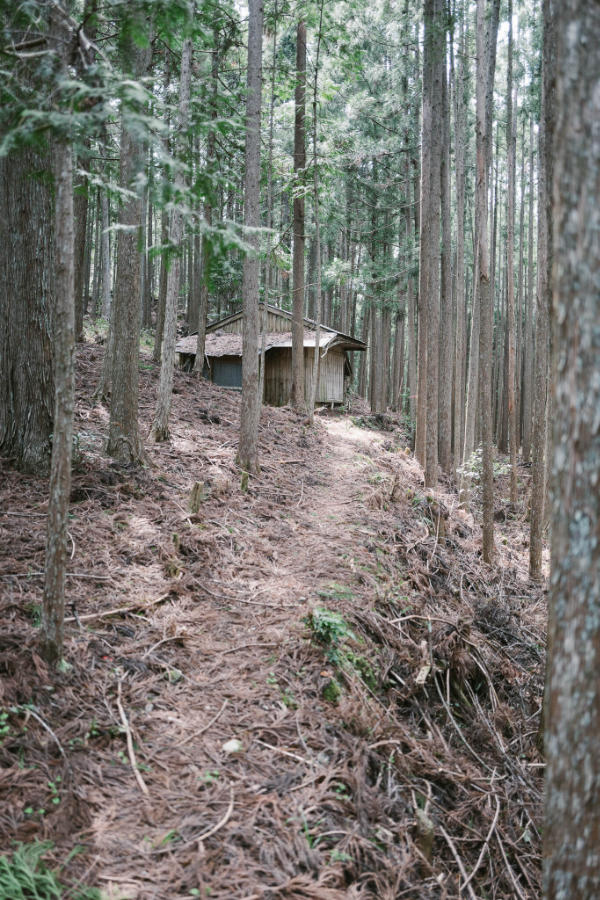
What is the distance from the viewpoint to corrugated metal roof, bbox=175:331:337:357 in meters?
23.0

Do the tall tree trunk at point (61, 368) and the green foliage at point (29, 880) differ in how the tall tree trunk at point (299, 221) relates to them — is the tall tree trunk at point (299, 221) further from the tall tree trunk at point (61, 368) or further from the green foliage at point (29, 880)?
the green foliage at point (29, 880)

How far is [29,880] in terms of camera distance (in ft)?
7.84

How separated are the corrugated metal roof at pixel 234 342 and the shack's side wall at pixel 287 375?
537 mm

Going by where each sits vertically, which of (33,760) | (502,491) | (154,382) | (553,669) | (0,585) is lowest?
(502,491)

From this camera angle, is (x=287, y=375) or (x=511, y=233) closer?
(x=511, y=233)

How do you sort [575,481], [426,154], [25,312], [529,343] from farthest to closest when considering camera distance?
1. [529,343]
2. [426,154]
3. [25,312]
4. [575,481]

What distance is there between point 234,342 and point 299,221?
8253 mm

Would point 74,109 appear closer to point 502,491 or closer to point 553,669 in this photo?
point 553,669

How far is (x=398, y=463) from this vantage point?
14.3 m

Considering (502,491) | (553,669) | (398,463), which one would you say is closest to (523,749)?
(553,669)

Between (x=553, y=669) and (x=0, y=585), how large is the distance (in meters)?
3.97

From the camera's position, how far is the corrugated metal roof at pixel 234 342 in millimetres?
23047

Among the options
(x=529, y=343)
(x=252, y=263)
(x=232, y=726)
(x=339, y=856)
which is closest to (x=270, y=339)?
(x=529, y=343)

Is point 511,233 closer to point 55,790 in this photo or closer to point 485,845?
point 485,845
